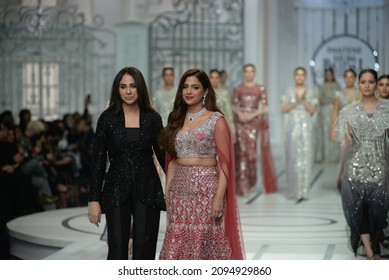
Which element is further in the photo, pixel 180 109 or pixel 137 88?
pixel 180 109

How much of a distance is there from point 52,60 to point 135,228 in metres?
7.63

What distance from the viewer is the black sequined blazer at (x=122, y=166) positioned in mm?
5938

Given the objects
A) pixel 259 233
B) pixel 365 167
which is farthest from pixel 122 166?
pixel 259 233

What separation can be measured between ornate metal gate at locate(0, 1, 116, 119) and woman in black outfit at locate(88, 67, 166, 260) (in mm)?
6825

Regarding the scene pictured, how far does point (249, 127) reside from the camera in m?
11.6

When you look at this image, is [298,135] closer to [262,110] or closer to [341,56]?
[262,110]

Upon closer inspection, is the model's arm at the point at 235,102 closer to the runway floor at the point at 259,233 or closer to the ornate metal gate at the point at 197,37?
A: the runway floor at the point at 259,233

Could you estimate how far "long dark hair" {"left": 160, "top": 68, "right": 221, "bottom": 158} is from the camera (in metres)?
5.94

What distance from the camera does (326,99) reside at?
16.3m

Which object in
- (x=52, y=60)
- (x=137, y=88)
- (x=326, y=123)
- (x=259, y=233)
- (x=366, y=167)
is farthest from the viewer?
(x=326, y=123)

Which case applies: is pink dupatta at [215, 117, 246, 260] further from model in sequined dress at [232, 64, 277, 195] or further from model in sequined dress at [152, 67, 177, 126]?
model in sequined dress at [232, 64, 277, 195]

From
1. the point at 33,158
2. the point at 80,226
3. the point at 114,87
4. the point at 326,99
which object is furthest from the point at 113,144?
the point at 326,99
